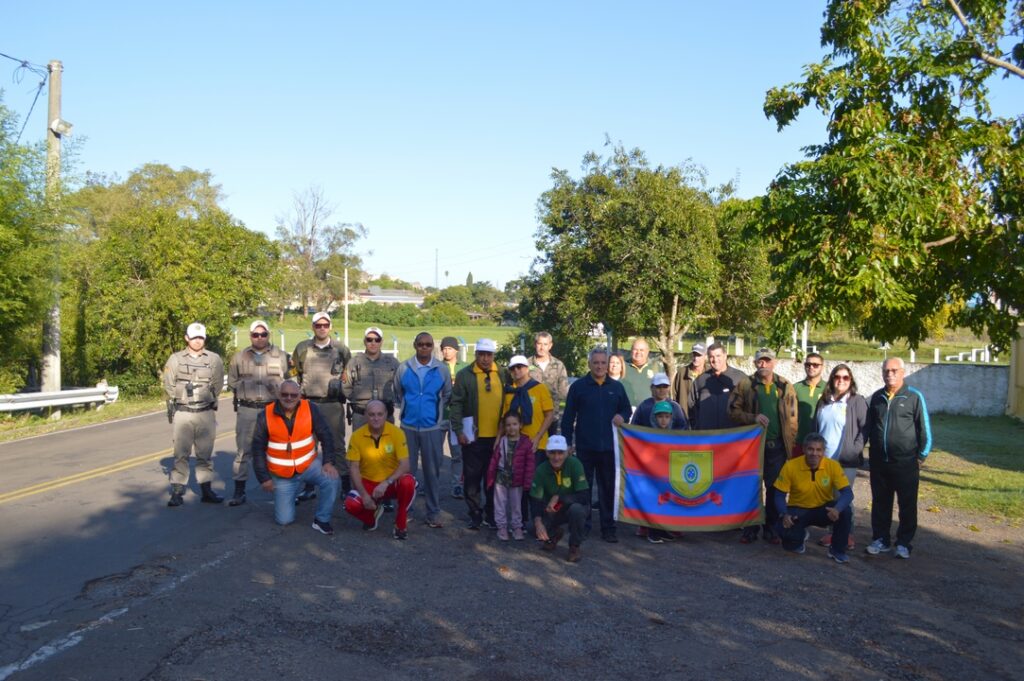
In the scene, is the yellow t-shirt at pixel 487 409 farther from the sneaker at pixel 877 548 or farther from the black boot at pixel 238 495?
the sneaker at pixel 877 548

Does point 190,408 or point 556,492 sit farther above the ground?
point 190,408

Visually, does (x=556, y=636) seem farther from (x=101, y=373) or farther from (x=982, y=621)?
(x=101, y=373)

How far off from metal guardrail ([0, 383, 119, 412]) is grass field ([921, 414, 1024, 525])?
18.5 metres

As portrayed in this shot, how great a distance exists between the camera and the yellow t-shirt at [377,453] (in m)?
9.35

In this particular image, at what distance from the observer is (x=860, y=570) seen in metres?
8.31

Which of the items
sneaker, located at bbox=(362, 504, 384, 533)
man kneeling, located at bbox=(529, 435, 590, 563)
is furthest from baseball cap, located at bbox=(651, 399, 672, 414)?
sneaker, located at bbox=(362, 504, 384, 533)

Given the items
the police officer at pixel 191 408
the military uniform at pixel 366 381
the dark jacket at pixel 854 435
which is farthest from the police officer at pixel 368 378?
the dark jacket at pixel 854 435

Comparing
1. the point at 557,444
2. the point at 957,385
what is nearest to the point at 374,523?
the point at 557,444

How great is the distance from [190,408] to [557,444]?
4337 mm

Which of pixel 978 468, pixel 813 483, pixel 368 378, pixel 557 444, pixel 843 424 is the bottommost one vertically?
pixel 978 468

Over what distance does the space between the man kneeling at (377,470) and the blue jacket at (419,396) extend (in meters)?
0.69

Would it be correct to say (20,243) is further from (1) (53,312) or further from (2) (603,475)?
(2) (603,475)

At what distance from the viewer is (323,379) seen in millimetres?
10977

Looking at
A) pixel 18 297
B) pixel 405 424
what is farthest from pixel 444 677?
pixel 18 297
